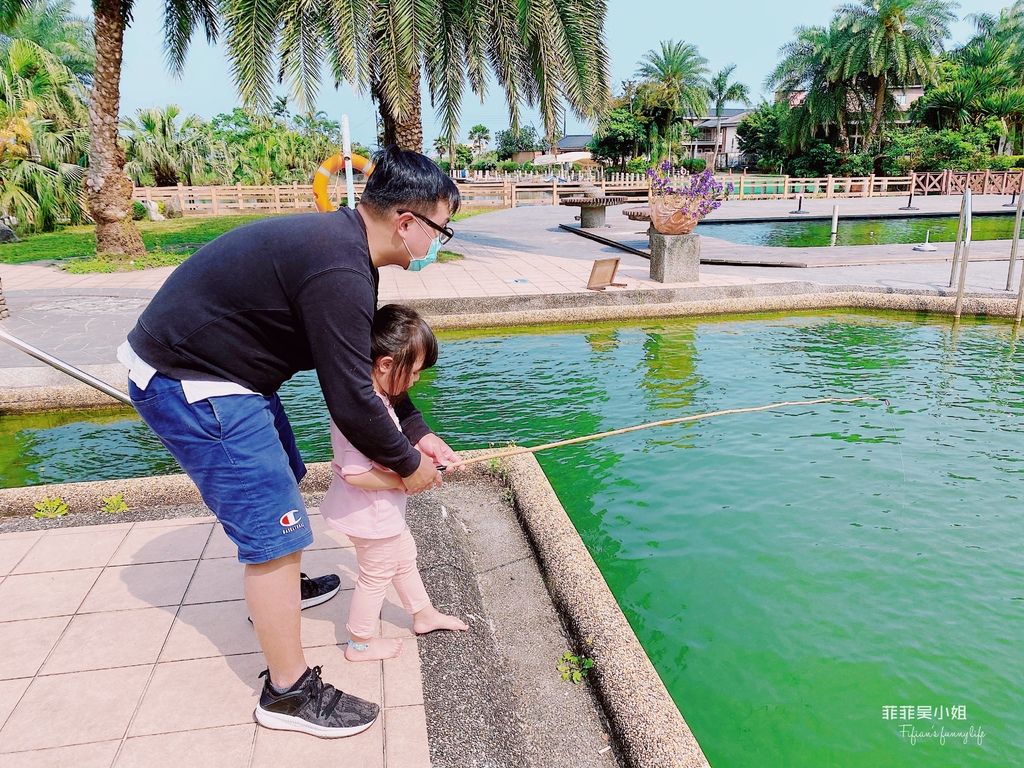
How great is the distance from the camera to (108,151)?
44.5 ft

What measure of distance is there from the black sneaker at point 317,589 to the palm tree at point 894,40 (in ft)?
156

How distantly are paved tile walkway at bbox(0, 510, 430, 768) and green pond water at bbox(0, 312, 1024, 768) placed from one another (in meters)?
1.44

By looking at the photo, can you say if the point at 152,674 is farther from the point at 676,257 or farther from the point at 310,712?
the point at 676,257

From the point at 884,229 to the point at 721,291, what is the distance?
43.7ft

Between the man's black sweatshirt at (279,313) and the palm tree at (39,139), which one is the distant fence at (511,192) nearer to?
the palm tree at (39,139)

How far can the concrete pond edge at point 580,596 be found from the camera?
256 cm

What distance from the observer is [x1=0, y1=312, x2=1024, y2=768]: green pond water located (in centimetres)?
312

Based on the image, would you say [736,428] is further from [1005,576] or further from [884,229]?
[884,229]

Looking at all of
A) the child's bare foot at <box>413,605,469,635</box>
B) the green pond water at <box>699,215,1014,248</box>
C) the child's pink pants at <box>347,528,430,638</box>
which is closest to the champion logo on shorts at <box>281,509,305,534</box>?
the child's pink pants at <box>347,528,430,638</box>

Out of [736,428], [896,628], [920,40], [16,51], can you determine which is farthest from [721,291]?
[920,40]

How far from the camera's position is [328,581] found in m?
3.29

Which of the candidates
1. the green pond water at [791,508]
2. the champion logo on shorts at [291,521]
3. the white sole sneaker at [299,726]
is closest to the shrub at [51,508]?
the green pond water at [791,508]

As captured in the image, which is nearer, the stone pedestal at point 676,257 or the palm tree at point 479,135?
the stone pedestal at point 676,257

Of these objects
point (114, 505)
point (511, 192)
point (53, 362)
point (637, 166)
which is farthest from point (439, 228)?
point (637, 166)
